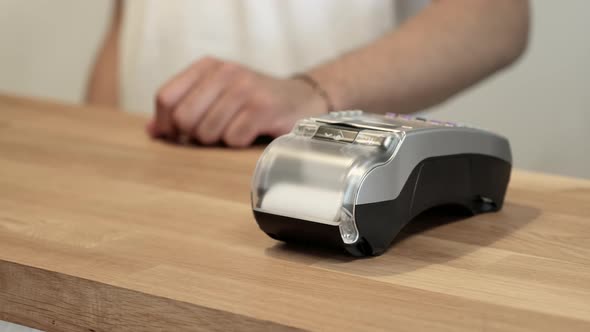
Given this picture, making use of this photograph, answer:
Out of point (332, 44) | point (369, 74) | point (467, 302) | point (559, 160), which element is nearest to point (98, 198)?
point (467, 302)

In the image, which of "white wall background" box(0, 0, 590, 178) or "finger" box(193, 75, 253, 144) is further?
"white wall background" box(0, 0, 590, 178)

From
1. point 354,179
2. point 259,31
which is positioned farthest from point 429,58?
point 354,179

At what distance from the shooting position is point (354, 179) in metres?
0.43

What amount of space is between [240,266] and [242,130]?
382 mm

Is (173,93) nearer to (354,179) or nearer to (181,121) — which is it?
(181,121)

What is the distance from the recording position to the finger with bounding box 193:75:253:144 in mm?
A: 805

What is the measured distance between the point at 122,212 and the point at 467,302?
0.82ft

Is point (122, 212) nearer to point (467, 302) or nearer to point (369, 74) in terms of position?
point (467, 302)

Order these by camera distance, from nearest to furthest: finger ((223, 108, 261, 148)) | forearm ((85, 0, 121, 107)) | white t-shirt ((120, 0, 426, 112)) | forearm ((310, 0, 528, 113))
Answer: finger ((223, 108, 261, 148)) < forearm ((310, 0, 528, 113)) < white t-shirt ((120, 0, 426, 112)) < forearm ((85, 0, 121, 107))

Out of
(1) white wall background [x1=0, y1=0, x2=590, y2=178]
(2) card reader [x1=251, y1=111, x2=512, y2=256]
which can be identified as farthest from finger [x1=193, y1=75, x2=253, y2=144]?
(1) white wall background [x1=0, y1=0, x2=590, y2=178]

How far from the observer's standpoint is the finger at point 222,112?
2.64 feet

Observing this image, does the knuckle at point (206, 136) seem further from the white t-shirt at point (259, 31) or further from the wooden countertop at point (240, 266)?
the white t-shirt at point (259, 31)

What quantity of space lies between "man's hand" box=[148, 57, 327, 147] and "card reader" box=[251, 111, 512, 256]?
0.97 ft

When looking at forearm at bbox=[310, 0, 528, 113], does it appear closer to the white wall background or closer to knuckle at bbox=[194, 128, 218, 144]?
knuckle at bbox=[194, 128, 218, 144]
